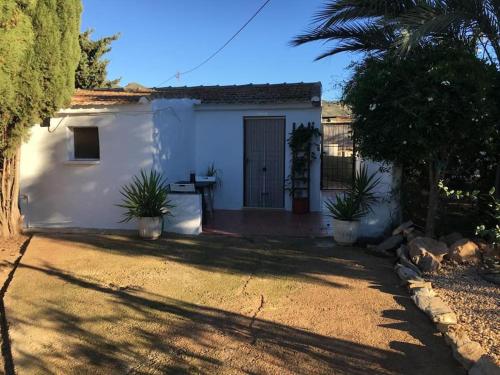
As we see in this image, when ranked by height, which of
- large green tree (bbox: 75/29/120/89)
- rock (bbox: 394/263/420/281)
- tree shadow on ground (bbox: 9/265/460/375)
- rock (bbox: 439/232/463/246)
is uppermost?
large green tree (bbox: 75/29/120/89)

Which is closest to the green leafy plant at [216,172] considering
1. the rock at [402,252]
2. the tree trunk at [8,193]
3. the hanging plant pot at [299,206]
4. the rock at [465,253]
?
the hanging plant pot at [299,206]

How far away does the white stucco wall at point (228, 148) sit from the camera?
11.6 m

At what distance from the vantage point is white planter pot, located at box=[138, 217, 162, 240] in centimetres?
834

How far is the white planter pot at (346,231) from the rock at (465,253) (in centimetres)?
170

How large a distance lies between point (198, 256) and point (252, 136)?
210 inches

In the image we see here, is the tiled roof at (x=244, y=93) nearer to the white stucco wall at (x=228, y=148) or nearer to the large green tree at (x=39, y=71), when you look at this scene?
the white stucco wall at (x=228, y=148)

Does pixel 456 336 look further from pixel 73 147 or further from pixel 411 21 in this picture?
pixel 73 147

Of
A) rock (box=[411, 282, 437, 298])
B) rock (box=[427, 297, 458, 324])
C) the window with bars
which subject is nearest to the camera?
rock (box=[427, 297, 458, 324])

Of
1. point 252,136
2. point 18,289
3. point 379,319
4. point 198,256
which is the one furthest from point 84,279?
point 252,136

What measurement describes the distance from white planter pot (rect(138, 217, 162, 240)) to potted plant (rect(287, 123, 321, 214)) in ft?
13.2

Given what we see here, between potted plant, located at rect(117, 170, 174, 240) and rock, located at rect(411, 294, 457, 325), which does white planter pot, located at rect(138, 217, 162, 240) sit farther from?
rock, located at rect(411, 294, 457, 325)

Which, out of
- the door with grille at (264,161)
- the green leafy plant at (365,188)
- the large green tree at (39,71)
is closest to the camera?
the large green tree at (39,71)

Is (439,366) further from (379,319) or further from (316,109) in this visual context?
(316,109)

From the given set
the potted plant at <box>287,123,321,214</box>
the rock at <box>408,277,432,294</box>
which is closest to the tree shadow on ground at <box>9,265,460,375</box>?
the rock at <box>408,277,432,294</box>
